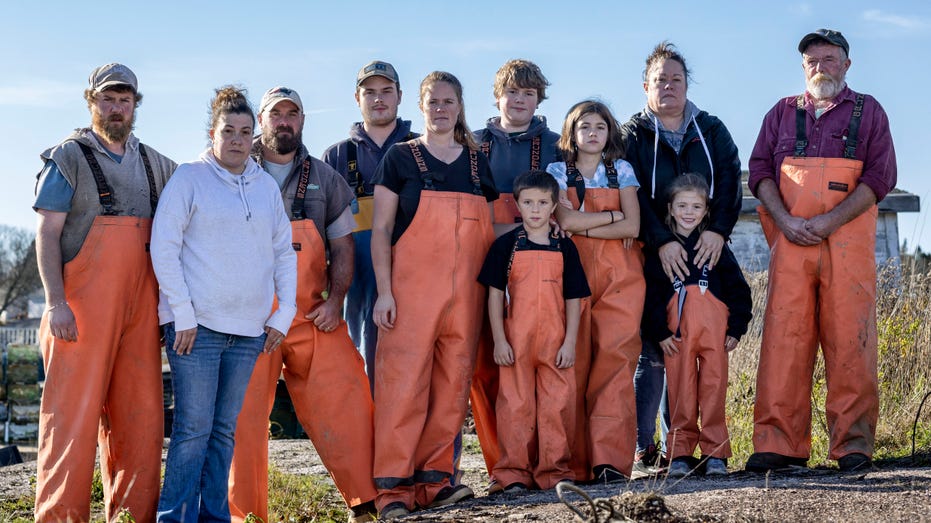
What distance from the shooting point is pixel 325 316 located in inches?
225

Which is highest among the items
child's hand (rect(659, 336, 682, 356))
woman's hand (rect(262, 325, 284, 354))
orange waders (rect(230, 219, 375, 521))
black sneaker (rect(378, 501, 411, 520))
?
woman's hand (rect(262, 325, 284, 354))

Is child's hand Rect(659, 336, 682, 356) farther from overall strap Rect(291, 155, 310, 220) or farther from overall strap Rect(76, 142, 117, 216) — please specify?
overall strap Rect(76, 142, 117, 216)

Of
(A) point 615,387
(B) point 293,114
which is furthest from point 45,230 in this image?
(A) point 615,387

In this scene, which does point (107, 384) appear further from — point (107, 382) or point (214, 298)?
point (214, 298)

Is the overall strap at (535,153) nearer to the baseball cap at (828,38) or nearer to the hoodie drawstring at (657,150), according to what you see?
the hoodie drawstring at (657,150)

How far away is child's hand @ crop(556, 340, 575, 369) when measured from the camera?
5.68 metres

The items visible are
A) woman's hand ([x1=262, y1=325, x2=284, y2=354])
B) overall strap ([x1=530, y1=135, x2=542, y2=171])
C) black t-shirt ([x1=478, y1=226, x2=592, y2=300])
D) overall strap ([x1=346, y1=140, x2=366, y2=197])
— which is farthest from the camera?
overall strap ([x1=346, y1=140, x2=366, y2=197])

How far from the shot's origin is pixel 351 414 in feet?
19.0

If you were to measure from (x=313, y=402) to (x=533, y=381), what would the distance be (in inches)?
49.3

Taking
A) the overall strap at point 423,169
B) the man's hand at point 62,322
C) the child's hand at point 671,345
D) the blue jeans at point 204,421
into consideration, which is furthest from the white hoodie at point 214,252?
the child's hand at point 671,345

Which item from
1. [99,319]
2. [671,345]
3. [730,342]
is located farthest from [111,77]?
[730,342]

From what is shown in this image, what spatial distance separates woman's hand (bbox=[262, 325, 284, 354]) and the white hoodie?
0.03 m

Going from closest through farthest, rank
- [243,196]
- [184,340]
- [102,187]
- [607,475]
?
[184,340], [243,196], [102,187], [607,475]

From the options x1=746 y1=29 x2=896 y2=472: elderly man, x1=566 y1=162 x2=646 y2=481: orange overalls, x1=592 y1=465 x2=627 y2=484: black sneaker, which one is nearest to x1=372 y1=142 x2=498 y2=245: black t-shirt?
x1=566 y1=162 x2=646 y2=481: orange overalls
